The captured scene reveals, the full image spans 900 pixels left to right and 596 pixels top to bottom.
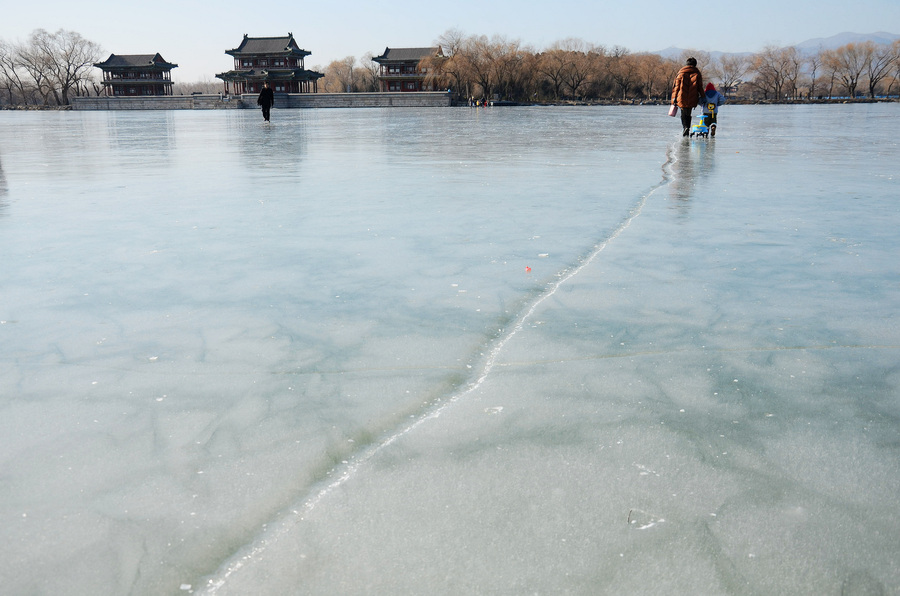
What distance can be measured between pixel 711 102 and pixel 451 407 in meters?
12.3

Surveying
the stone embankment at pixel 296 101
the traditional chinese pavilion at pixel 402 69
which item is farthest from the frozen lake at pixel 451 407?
the traditional chinese pavilion at pixel 402 69

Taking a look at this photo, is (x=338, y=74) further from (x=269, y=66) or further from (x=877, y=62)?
(x=877, y=62)

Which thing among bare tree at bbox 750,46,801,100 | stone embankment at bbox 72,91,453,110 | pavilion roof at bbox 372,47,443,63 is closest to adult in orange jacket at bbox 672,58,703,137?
stone embankment at bbox 72,91,453,110

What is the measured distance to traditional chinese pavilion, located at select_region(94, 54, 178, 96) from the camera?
72875 millimetres

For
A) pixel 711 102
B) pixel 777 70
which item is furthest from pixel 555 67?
pixel 711 102

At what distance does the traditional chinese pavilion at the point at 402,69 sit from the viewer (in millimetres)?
75500

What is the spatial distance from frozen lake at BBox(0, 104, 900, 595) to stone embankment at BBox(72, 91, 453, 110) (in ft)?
198

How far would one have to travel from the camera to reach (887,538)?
1.56 meters

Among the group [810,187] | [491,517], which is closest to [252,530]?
[491,517]

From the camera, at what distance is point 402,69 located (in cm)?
7694

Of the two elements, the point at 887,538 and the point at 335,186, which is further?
the point at 335,186

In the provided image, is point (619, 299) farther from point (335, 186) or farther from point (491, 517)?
point (335, 186)

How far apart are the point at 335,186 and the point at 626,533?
610cm

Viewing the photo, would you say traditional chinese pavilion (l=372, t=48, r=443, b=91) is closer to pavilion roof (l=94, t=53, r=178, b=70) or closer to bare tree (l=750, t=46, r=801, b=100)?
pavilion roof (l=94, t=53, r=178, b=70)
